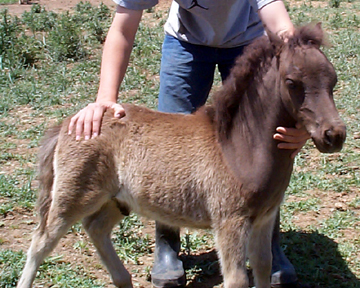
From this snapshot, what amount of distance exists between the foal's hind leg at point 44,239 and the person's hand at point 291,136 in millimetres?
1453

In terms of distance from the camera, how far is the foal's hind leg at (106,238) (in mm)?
3832

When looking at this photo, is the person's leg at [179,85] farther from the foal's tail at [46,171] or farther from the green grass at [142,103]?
the foal's tail at [46,171]

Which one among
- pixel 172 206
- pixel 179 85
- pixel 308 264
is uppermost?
pixel 179 85

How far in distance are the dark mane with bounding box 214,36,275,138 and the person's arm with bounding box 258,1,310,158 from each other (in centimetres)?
14

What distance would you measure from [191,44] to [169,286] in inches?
71.0

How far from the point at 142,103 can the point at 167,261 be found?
10.6 ft

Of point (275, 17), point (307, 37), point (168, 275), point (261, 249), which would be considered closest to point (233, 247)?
point (261, 249)

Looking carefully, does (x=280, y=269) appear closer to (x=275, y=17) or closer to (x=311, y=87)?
(x=311, y=87)

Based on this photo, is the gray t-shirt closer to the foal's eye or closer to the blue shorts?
the blue shorts

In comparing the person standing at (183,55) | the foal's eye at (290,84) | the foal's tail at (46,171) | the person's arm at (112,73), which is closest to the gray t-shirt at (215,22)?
the person standing at (183,55)

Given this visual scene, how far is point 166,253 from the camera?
4.14 meters

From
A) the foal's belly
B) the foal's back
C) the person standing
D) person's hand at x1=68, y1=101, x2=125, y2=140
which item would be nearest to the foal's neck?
the foal's back

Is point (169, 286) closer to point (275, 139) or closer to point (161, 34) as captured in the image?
point (275, 139)

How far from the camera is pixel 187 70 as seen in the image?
3.97 meters
